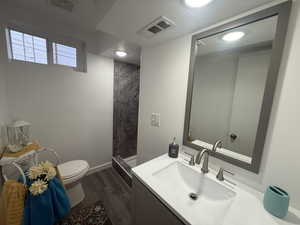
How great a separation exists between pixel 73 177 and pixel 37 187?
56 cm

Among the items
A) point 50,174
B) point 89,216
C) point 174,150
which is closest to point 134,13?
point 174,150

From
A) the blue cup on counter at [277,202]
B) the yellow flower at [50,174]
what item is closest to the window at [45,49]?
the yellow flower at [50,174]

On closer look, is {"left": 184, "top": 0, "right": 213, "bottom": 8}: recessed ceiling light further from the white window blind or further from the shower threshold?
the shower threshold

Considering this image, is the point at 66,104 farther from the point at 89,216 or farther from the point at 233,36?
the point at 233,36

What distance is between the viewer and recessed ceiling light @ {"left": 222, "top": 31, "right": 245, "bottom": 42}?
0.84 meters

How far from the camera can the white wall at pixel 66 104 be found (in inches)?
57.1

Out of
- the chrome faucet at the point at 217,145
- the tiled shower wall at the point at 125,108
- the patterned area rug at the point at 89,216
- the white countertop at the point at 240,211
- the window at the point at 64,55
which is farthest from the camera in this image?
the tiled shower wall at the point at 125,108

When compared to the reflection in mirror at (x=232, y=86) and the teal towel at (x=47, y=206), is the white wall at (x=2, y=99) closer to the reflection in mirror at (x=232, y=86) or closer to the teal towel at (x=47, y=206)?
the teal towel at (x=47, y=206)

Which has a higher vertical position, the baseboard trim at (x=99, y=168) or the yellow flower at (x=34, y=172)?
the yellow flower at (x=34, y=172)

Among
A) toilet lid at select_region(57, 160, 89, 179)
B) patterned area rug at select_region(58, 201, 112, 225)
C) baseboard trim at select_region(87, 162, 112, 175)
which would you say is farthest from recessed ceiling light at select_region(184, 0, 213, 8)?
baseboard trim at select_region(87, 162, 112, 175)

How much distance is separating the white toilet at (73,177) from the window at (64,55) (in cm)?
146

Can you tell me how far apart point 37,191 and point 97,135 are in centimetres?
128

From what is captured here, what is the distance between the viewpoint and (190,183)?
97 cm

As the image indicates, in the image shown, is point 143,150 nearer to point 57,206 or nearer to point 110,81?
point 57,206
